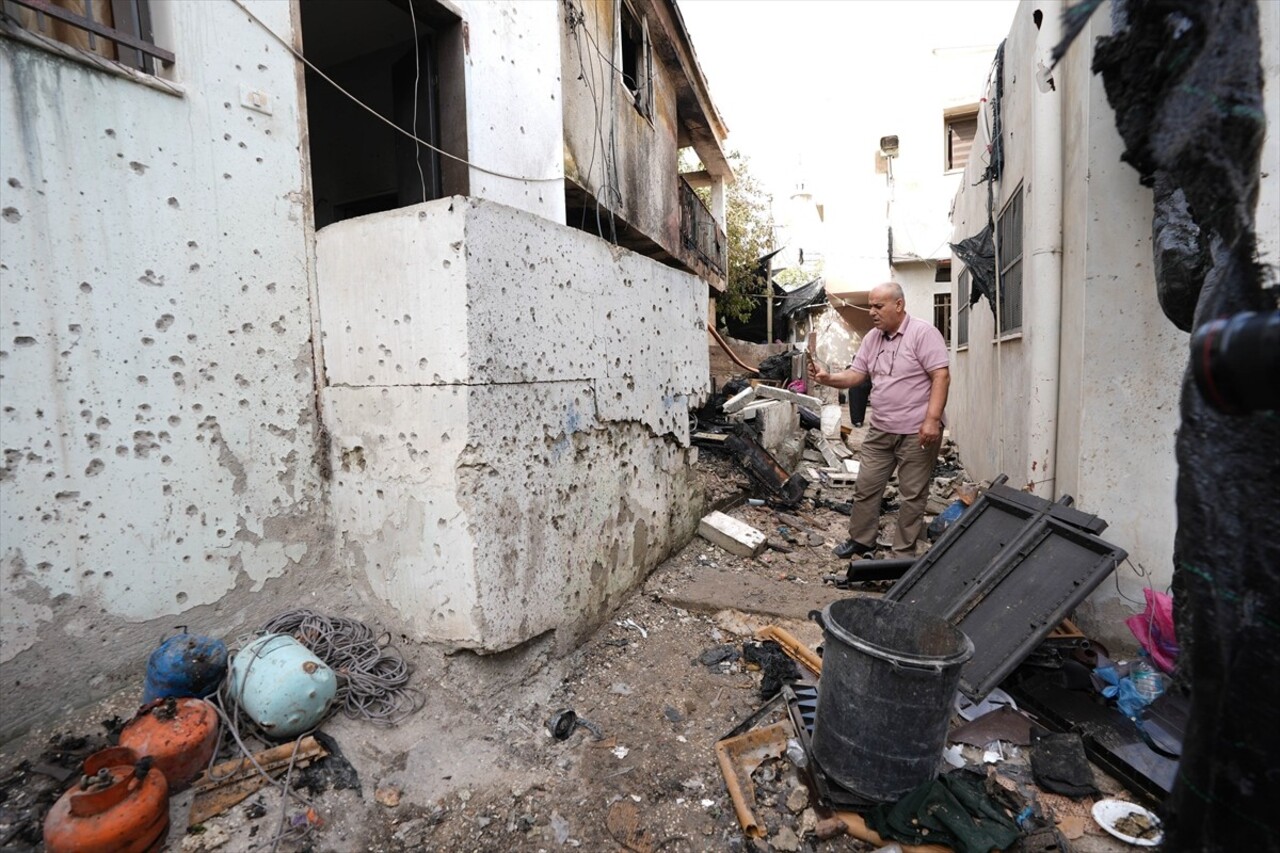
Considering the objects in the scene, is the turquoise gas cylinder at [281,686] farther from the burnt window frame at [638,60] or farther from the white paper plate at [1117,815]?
the burnt window frame at [638,60]

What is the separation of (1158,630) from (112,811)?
407 centimetres

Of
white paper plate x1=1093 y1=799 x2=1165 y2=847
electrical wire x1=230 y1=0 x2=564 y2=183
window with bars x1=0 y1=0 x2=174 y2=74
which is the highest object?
electrical wire x1=230 y1=0 x2=564 y2=183

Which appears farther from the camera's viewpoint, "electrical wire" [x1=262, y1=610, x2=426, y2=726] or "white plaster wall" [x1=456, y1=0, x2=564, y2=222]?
"white plaster wall" [x1=456, y1=0, x2=564, y2=222]

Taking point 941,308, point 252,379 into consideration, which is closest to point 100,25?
point 252,379

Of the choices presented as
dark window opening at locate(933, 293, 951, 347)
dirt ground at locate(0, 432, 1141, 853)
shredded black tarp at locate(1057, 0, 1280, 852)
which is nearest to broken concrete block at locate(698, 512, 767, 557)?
dirt ground at locate(0, 432, 1141, 853)

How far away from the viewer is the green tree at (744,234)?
53.5 ft

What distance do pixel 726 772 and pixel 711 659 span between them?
958mm

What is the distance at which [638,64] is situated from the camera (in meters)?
7.94

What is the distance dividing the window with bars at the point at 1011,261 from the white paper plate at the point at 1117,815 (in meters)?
3.15

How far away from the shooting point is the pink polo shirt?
14.1 feet

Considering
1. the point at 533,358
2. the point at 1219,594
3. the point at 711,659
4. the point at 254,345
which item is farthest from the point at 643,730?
the point at 254,345

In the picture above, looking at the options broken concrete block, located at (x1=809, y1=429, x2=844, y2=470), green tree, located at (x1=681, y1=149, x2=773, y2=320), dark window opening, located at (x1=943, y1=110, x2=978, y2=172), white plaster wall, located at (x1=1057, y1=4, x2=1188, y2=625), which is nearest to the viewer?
white plaster wall, located at (x1=1057, y1=4, x2=1188, y2=625)

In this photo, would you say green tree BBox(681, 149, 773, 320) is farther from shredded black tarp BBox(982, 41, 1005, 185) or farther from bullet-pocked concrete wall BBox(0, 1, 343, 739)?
bullet-pocked concrete wall BBox(0, 1, 343, 739)

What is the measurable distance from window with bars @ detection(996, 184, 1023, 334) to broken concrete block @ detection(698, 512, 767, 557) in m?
2.52
